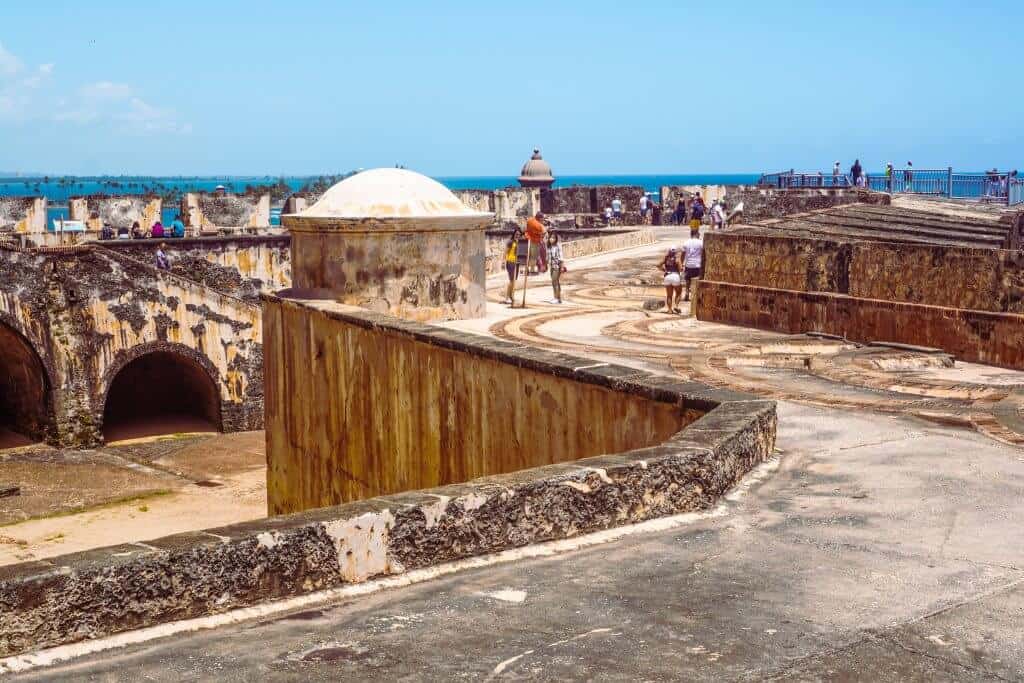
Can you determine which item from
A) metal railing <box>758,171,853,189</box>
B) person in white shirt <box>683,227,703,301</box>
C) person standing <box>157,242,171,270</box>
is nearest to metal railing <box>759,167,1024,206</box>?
metal railing <box>758,171,853,189</box>

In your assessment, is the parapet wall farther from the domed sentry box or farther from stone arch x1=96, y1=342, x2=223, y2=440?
stone arch x1=96, y1=342, x2=223, y2=440

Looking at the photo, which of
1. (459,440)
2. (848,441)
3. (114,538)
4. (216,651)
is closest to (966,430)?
(848,441)

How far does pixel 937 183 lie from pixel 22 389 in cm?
2463

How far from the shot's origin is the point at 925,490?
256 inches

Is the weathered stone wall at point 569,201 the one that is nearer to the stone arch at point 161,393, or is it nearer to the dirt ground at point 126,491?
the stone arch at point 161,393

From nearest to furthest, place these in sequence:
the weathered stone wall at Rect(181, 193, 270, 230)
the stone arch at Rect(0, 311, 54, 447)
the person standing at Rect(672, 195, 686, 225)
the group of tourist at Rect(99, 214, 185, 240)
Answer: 1. the stone arch at Rect(0, 311, 54, 447)
2. the group of tourist at Rect(99, 214, 185, 240)
3. the weathered stone wall at Rect(181, 193, 270, 230)
4. the person standing at Rect(672, 195, 686, 225)

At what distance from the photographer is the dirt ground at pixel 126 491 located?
56.0 ft

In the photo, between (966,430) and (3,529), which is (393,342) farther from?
(3,529)

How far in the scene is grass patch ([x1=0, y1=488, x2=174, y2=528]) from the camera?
59.0 ft

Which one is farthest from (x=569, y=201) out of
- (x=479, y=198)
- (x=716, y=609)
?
(x=716, y=609)

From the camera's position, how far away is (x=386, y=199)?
13219mm

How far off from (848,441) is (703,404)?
4.01 feet

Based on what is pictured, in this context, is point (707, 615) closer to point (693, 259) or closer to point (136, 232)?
point (693, 259)

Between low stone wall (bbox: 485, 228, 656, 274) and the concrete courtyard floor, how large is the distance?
60.7ft
